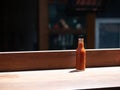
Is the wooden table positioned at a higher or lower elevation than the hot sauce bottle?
lower

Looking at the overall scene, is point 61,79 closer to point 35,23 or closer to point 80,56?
point 80,56

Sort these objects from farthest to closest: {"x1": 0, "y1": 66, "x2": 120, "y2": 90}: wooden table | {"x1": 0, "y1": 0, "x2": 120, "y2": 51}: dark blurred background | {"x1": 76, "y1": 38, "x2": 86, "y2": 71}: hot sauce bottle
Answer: {"x1": 0, "y1": 0, "x2": 120, "y2": 51}: dark blurred background < {"x1": 76, "y1": 38, "x2": 86, "y2": 71}: hot sauce bottle < {"x1": 0, "y1": 66, "x2": 120, "y2": 90}: wooden table

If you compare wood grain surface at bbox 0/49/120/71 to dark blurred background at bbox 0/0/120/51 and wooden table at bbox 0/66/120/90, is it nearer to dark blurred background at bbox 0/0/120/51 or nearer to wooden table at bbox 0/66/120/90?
wooden table at bbox 0/66/120/90

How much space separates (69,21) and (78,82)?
1.82m

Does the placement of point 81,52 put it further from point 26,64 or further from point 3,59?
point 3,59

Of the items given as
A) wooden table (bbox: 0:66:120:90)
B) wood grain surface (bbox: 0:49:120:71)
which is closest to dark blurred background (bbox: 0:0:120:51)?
wood grain surface (bbox: 0:49:120:71)

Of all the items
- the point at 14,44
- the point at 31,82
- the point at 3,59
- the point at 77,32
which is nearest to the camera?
the point at 31,82

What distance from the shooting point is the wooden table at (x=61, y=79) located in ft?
3.24

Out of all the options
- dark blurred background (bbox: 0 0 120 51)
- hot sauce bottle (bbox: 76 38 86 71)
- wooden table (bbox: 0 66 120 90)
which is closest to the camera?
wooden table (bbox: 0 66 120 90)

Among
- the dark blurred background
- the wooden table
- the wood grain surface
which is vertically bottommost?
the wooden table

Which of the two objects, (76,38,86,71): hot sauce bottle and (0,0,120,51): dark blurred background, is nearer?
(76,38,86,71): hot sauce bottle

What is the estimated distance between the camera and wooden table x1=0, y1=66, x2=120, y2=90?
988mm

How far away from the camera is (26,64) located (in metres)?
1.36

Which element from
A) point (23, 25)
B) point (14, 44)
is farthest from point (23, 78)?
point (23, 25)
